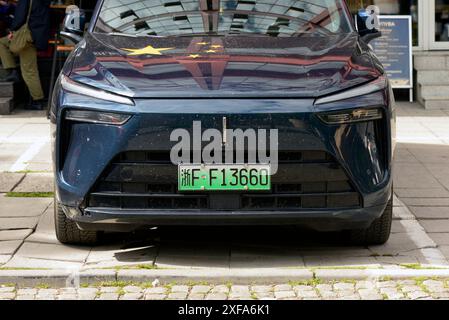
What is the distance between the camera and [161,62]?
595cm

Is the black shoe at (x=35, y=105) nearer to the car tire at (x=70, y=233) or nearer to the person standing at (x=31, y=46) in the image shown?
the person standing at (x=31, y=46)

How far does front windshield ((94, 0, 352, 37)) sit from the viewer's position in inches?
264

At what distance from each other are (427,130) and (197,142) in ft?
17.9

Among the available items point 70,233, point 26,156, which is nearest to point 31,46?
point 26,156

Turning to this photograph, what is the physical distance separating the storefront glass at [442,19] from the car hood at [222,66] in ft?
23.7

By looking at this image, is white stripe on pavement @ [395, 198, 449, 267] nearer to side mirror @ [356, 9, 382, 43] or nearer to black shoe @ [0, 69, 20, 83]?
side mirror @ [356, 9, 382, 43]

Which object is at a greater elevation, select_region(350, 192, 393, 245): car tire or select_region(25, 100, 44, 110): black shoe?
select_region(350, 192, 393, 245): car tire

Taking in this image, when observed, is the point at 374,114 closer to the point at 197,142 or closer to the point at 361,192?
the point at 361,192

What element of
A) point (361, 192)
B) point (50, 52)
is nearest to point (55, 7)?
point (50, 52)

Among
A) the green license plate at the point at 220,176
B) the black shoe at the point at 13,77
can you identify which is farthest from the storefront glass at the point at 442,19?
the green license plate at the point at 220,176

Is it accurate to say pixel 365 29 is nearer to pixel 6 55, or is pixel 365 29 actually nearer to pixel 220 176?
pixel 220 176

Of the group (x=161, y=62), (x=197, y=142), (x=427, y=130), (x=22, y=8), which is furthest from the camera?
(x=22, y=8)

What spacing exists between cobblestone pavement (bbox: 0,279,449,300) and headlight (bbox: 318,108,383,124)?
0.89 meters

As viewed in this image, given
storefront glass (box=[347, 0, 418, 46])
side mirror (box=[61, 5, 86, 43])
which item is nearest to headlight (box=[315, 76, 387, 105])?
side mirror (box=[61, 5, 86, 43])
